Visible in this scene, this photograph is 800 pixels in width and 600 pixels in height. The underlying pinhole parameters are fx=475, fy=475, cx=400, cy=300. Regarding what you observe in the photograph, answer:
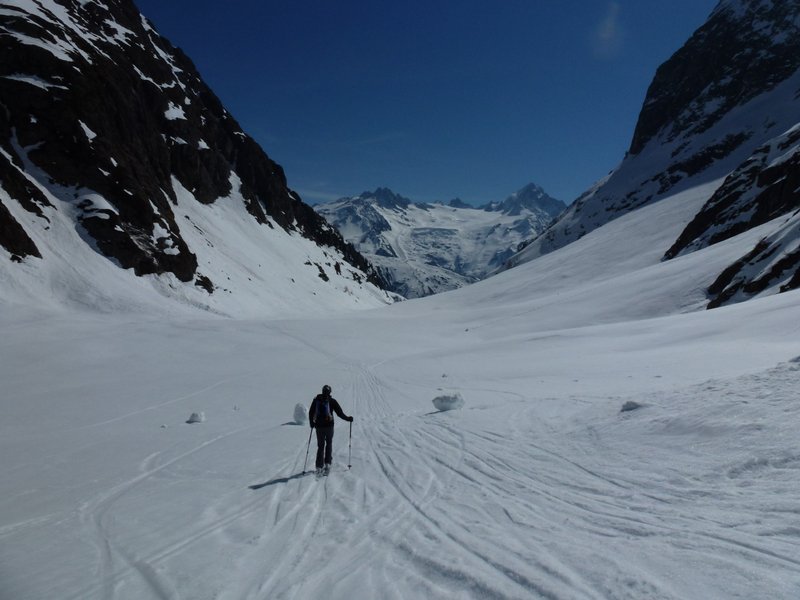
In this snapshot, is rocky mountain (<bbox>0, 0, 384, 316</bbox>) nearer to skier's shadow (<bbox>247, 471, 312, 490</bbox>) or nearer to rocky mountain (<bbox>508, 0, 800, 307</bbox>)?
skier's shadow (<bbox>247, 471, 312, 490</bbox>)

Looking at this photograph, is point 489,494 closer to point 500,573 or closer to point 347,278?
point 500,573

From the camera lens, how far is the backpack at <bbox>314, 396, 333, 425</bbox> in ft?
32.1

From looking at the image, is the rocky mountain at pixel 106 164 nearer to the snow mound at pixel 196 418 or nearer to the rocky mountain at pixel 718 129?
the snow mound at pixel 196 418

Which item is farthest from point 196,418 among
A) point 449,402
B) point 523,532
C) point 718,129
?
point 718,129

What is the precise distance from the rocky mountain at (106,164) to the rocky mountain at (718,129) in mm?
64652

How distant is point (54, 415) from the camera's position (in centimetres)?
1506

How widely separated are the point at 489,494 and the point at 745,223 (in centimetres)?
6366

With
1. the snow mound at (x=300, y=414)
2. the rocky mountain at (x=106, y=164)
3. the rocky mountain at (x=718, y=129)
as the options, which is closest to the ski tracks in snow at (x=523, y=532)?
the snow mound at (x=300, y=414)

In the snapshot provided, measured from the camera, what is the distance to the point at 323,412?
9875mm

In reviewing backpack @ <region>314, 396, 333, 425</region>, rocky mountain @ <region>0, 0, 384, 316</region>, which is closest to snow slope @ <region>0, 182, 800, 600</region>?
backpack @ <region>314, 396, 333, 425</region>

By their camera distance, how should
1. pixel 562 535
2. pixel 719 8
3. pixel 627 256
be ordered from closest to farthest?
pixel 562 535 → pixel 627 256 → pixel 719 8

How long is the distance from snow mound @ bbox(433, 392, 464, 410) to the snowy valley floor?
532 millimetres

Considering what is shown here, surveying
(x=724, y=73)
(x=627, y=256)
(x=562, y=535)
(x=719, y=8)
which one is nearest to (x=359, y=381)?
(x=562, y=535)

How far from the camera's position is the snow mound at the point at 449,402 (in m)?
14.4
